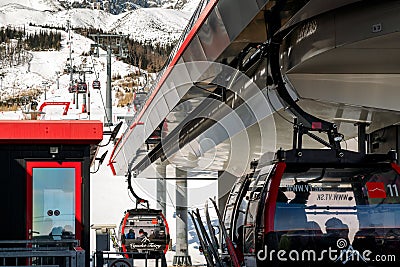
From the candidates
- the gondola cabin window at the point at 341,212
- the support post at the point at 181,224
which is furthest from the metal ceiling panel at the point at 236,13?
the support post at the point at 181,224

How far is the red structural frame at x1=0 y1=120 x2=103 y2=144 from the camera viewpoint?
14641 mm

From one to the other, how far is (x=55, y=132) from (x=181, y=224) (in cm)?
2584

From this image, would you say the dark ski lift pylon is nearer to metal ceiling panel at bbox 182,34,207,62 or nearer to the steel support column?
metal ceiling panel at bbox 182,34,207,62

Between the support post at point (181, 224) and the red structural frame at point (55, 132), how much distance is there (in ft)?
71.5

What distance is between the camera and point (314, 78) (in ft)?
51.0

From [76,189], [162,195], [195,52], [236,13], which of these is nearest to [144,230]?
[76,189]

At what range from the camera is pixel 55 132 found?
14.7 m

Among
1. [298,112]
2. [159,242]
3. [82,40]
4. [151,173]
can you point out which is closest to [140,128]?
[159,242]

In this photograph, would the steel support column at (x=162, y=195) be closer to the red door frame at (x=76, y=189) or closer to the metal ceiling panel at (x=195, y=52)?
the metal ceiling panel at (x=195, y=52)

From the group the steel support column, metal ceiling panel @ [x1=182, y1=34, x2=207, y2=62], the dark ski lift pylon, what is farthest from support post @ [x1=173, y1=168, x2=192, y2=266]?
metal ceiling panel @ [x1=182, y1=34, x2=207, y2=62]

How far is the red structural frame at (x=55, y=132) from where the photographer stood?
14641mm

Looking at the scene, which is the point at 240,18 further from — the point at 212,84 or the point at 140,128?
the point at 140,128

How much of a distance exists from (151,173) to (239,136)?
19620mm

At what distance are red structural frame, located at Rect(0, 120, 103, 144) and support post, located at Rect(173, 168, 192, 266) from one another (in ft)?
71.5
